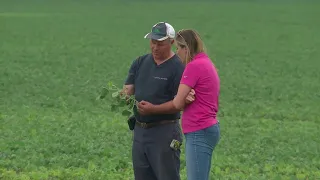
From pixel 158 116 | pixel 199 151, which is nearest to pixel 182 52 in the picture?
pixel 158 116

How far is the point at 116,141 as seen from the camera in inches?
446

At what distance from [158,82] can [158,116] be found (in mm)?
317

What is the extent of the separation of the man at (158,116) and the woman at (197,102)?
24cm

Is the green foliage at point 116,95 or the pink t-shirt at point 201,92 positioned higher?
the pink t-shirt at point 201,92

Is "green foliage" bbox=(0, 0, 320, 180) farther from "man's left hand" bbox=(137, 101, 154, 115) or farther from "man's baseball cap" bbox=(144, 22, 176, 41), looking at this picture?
"man's baseball cap" bbox=(144, 22, 176, 41)

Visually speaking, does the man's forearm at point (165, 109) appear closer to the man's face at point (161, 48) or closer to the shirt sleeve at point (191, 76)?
the shirt sleeve at point (191, 76)

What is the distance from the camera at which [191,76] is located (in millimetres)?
5848

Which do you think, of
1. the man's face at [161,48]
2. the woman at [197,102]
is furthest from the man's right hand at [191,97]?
the man's face at [161,48]

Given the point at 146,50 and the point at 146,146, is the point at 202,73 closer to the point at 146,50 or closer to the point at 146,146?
the point at 146,146

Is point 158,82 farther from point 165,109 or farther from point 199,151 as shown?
point 199,151

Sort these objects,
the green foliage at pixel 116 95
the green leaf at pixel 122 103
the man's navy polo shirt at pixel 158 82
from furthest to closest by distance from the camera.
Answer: the green foliage at pixel 116 95
the green leaf at pixel 122 103
the man's navy polo shirt at pixel 158 82

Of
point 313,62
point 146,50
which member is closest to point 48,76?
point 146,50

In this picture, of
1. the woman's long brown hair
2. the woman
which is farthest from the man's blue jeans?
the woman's long brown hair

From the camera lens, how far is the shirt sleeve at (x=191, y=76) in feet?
19.2
